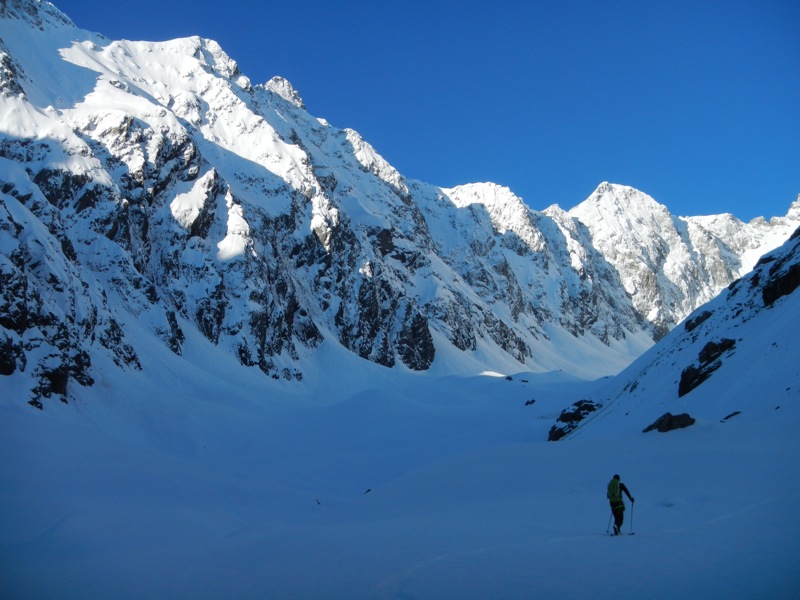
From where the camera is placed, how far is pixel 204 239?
263ft

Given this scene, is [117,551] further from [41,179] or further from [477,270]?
[477,270]

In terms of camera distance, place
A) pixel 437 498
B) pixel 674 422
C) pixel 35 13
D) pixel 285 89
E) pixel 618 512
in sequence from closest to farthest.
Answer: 1. pixel 618 512
2. pixel 437 498
3. pixel 674 422
4. pixel 35 13
5. pixel 285 89

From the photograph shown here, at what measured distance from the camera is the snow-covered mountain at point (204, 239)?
158 feet

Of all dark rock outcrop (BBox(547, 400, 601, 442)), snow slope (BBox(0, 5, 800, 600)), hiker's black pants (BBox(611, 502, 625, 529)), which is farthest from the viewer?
dark rock outcrop (BBox(547, 400, 601, 442))

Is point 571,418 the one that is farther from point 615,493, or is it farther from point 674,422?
point 615,493

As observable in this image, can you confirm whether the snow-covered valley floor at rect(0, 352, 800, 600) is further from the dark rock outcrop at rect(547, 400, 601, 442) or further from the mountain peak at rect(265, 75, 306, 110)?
the mountain peak at rect(265, 75, 306, 110)

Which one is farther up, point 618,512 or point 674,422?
point 674,422

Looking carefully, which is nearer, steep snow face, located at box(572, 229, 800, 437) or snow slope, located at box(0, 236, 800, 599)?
snow slope, located at box(0, 236, 800, 599)

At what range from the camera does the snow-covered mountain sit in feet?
158

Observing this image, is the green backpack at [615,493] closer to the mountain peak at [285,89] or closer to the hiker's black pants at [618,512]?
the hiker's black pants at [618,512]

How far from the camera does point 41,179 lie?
66812 mm

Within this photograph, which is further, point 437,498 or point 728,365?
point 728,365

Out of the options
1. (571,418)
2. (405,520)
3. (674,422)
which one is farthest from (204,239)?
(405,520)

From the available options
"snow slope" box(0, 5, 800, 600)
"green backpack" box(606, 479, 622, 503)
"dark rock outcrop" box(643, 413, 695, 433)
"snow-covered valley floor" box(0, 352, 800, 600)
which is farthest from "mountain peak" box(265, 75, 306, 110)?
"green backpack" box(606, 479, 622, 503)
